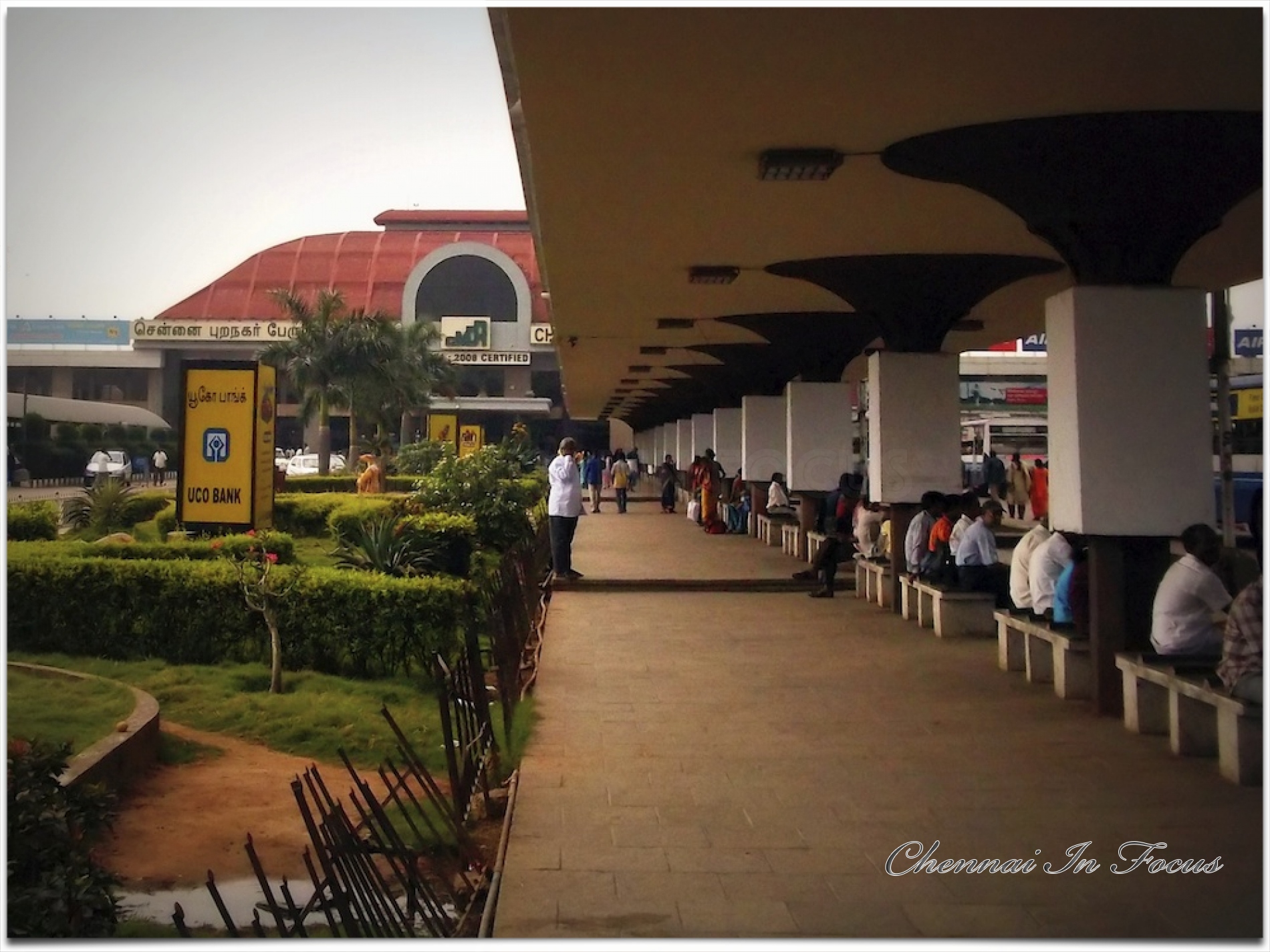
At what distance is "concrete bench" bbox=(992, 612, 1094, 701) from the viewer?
6863mm

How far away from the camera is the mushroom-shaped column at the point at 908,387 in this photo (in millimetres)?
10297

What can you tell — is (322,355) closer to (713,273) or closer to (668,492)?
(668,492)

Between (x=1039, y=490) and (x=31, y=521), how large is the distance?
17.1 metres

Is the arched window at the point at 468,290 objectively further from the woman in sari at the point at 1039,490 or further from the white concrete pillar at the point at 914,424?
the white concrete pillar at the point at 914,424

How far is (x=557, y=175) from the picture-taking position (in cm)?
674

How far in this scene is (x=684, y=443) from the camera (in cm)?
3634

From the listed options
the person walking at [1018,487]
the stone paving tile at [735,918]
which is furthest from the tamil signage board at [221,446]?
the person walking at [1018,487]

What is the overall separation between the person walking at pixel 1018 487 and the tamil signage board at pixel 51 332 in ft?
62.0

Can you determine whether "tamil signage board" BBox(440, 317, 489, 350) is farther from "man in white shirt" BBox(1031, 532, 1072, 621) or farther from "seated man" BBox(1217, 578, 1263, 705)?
"seated man" BBox(1217, 578, 1263, 705)

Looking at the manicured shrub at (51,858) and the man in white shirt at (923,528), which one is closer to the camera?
the manicured shrub at (51,858)

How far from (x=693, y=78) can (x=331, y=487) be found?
23303 mm

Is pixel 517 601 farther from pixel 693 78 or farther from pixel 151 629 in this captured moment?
pixel 693 78

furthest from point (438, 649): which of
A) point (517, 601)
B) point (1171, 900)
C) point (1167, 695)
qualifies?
point (1171, 900)

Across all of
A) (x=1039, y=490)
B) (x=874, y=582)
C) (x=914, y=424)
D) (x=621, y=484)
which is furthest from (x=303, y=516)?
(x=1039, y=490)
